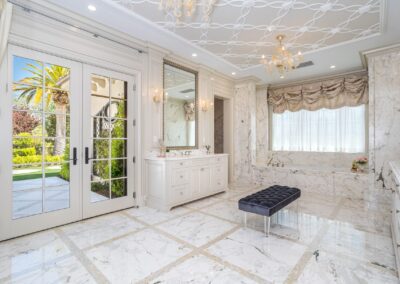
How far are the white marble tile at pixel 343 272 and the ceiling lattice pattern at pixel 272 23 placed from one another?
3110 mm

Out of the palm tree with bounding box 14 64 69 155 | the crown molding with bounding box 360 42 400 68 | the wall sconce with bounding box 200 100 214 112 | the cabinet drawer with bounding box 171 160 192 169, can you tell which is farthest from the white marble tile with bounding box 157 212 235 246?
the crown molding with bounding box 360 42 400 68

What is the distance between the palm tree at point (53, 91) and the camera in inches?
108

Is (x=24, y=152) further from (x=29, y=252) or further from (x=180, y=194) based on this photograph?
(x=180, y=194)

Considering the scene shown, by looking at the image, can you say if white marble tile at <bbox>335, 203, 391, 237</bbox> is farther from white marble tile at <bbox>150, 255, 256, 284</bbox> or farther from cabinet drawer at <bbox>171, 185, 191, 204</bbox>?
cabinet drawer at <bbox>171, 185, 191, 204</bbox>

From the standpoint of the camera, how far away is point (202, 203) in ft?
13.4

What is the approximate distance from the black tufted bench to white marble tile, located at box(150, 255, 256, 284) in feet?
2.85

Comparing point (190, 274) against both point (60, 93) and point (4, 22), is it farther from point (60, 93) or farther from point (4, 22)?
point (4, 22)

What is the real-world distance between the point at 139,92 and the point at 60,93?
124 centimetres

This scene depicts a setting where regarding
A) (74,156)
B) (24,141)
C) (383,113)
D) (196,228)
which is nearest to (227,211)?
(196,228)

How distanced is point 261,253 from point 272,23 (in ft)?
10.6

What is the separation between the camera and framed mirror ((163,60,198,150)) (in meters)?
4.31

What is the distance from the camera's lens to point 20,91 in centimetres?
268

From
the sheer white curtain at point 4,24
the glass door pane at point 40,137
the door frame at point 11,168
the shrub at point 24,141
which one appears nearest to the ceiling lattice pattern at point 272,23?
the sheer white curtain at point 4,24

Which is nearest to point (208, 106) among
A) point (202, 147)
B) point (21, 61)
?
point (202, 147)
